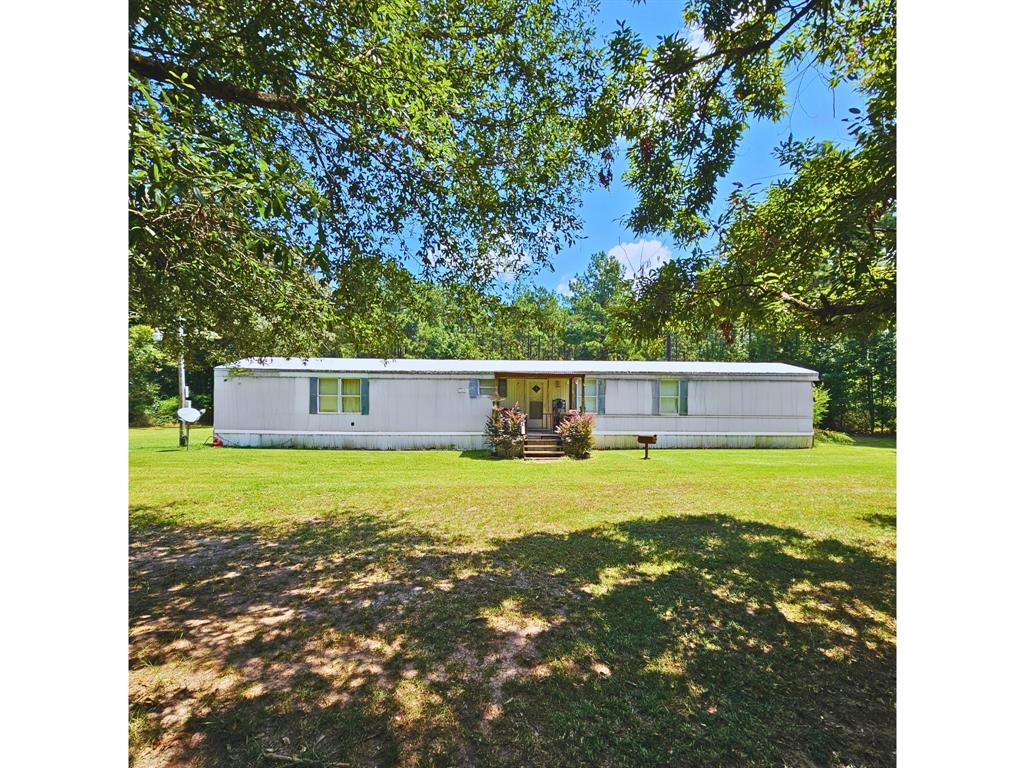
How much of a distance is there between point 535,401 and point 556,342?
804 inches

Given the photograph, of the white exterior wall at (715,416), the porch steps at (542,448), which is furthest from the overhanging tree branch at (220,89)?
the white exterior wall at (715,416)

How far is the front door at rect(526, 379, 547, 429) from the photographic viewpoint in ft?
56.4

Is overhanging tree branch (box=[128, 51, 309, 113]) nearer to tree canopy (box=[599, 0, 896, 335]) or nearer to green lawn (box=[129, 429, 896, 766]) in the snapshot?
tree canopy (box=[599, 0, 896, 335])

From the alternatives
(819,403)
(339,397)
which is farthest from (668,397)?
(339,397)

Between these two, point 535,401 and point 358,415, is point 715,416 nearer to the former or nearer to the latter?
point 535,401

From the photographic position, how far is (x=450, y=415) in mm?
13945

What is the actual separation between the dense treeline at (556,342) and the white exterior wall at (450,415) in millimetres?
2095

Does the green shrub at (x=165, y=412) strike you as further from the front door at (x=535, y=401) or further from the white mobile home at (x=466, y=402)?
the front door at (x=535, y=401)

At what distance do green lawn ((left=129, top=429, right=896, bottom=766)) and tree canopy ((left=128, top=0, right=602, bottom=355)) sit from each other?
2572 millimetres

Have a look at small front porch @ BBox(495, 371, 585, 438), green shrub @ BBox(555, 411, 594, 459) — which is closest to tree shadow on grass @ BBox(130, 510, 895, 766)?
green shrub @ BBox(555, 411, 594, 459)

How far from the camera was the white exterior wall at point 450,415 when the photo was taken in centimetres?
1352
